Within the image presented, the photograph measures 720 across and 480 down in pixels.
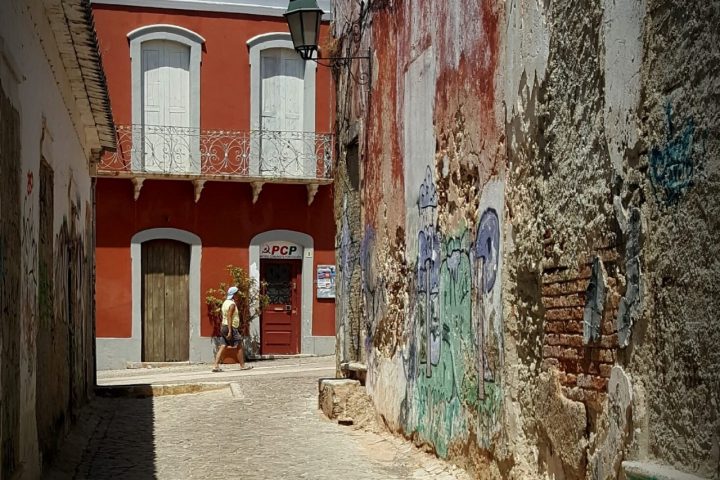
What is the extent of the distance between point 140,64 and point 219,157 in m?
2.53

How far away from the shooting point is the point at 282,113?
23.1 metres

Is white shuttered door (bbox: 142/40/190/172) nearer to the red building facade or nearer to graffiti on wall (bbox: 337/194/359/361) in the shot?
the red building facade

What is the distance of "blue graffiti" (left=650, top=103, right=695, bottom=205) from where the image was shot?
174 inches

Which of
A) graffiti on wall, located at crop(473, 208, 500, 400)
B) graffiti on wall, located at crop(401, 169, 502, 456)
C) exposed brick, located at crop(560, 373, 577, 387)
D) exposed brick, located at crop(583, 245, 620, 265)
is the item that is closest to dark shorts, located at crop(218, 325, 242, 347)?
graffiti on wall, located at crop(401, 169, 502, 456)

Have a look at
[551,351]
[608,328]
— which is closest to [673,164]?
[608,328]

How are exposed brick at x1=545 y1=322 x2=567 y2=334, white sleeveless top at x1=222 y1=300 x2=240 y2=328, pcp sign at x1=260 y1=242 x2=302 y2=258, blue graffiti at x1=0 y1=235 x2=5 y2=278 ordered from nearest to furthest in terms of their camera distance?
1. blue graffiti at x1=0 y1=235 x2=5 y2=278
2. exposed brick at x1=545 y1=322 x2=567 y2=334
3. white sleeveless top at x1=222 y1=300 x2=240 y2=328
4. pcp sign at x1=260 y1=242 x2=302 y2=258

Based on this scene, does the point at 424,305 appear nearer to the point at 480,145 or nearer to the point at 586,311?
the point at 480,145

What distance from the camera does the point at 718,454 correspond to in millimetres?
4145

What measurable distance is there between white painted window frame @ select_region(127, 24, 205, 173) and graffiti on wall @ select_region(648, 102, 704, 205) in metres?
18.2

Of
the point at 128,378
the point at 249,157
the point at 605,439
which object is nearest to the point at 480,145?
the point at 605,439

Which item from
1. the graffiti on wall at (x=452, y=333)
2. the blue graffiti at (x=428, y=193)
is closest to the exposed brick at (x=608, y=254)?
the graffiti on wall at (x=452, y=333)

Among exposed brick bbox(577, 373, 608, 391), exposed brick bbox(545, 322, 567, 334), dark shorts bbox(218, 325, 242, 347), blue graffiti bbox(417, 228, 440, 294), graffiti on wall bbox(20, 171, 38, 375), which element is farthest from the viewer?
dark shorts bbox(218, 325, 242, 347)

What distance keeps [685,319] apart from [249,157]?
18.6 metres

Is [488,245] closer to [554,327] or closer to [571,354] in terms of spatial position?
[554,327]
